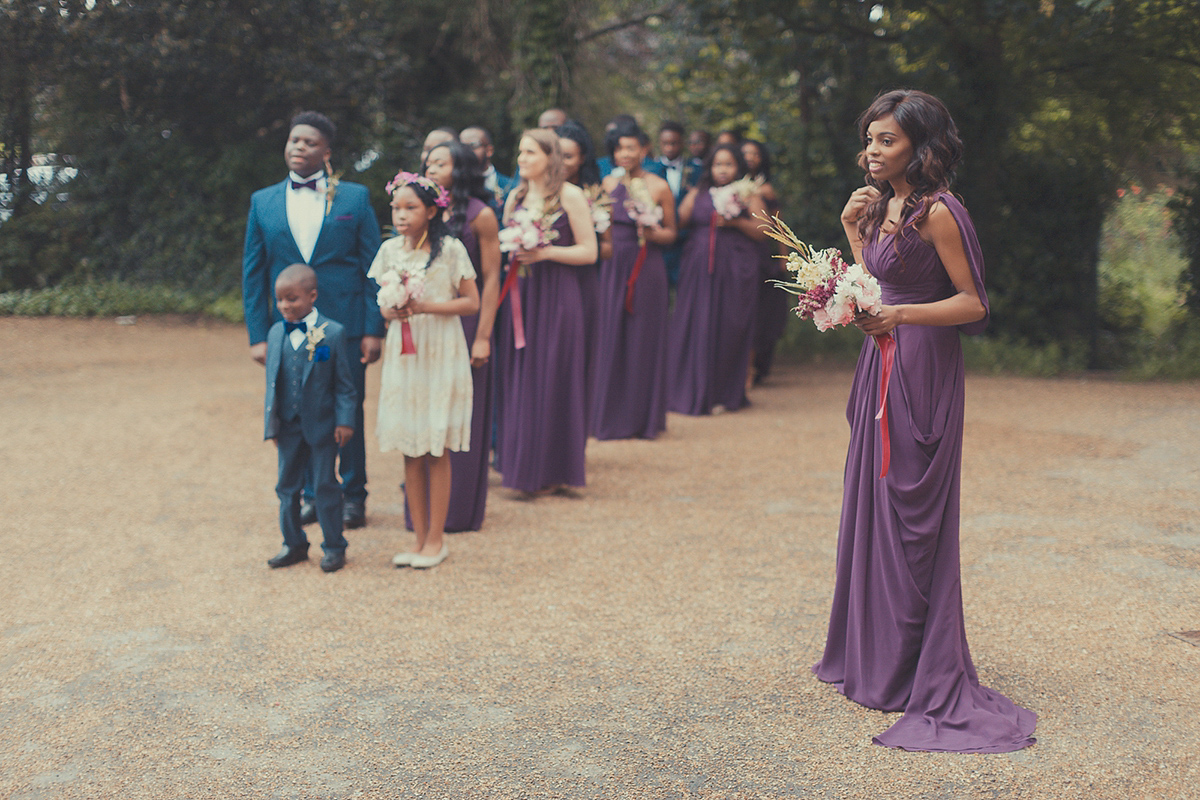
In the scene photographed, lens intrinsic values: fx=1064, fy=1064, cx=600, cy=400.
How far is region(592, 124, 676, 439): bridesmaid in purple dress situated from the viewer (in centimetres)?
895

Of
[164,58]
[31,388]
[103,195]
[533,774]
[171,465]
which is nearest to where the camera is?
[533,774]

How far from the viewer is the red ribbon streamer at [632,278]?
9055 millimetres

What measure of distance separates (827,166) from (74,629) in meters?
11.9

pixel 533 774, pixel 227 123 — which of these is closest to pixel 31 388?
pixel 227 123

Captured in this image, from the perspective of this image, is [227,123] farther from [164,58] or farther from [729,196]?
[729,196]

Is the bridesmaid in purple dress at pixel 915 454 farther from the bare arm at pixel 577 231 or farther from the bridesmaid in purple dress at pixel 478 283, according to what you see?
the bare arm at pixel 577 231

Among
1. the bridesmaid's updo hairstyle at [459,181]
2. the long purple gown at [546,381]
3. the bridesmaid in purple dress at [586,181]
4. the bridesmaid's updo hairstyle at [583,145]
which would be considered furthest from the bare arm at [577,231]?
the bridesmaid's updo hairstyle at [459,181]

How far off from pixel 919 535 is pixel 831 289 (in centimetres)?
96

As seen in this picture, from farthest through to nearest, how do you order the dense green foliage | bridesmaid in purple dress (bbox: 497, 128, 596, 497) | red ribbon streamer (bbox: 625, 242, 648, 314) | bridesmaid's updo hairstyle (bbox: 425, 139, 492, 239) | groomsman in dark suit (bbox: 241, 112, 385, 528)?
the dense green foliage → red ribbon streamer (bbox: 625, 242, 648, 314) → bridesmaid in purple dress (bbox: 497, 128, 596, 497) → groomsman in dark suit (bbox: 241, 112, 385, 528) → bridesmaid's updo hairstyle (bbox: 425, 139, 492, 239)

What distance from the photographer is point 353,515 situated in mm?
6398

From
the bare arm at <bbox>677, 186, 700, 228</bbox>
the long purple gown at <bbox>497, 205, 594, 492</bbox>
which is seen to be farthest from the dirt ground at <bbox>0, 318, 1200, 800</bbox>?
the bare arm at <bbox>677, 186, 700, 228</bbox>

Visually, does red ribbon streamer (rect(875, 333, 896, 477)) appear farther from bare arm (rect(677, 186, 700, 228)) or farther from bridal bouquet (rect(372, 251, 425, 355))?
bare arm (rect(677, 186, 700, 228))

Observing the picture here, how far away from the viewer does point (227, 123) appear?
17312 mm

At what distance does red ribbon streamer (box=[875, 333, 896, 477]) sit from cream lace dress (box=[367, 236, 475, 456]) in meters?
2.52
